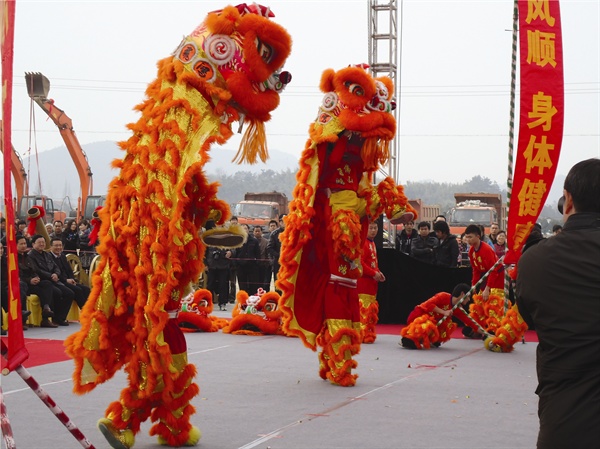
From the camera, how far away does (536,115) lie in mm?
6395

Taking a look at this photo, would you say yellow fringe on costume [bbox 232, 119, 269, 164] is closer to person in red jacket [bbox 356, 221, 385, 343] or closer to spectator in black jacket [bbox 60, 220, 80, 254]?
person in red jacket [bbox 356, 221, 385, 343]

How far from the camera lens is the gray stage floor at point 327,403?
14.5 feet

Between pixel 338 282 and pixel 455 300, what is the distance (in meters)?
2.48

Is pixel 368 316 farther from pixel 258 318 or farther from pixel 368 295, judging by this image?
pixel 258 318

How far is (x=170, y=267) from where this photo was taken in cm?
389

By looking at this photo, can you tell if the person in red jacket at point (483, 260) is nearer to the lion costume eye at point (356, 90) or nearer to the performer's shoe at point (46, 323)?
the lion costume eye at point (356, 90)

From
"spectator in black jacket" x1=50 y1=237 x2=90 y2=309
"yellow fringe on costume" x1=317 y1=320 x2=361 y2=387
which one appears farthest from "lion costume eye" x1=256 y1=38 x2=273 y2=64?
"spectator in black jacket" x1=50 y1=237 x2=90 y2=309

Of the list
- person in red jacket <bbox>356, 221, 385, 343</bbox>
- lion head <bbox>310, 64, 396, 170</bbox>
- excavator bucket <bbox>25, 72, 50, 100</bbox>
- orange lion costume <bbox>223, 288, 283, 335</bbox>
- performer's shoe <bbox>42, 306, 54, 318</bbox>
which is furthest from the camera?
excavator bucket <bbox>25, 72, 50, 100</bbox>

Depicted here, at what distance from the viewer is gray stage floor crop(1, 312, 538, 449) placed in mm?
4434

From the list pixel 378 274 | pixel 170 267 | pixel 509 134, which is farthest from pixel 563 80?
pixel 170 267

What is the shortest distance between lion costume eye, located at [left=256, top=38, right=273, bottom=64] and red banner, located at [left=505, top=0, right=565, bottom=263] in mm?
2656

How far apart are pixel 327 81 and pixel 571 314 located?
4.22m

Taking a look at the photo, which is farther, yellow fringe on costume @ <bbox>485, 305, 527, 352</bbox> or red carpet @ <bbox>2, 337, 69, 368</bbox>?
yellow fringe on costume @ <bbox>485, 305, 527, 352</bbox>

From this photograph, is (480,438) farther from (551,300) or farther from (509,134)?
(509,134)
